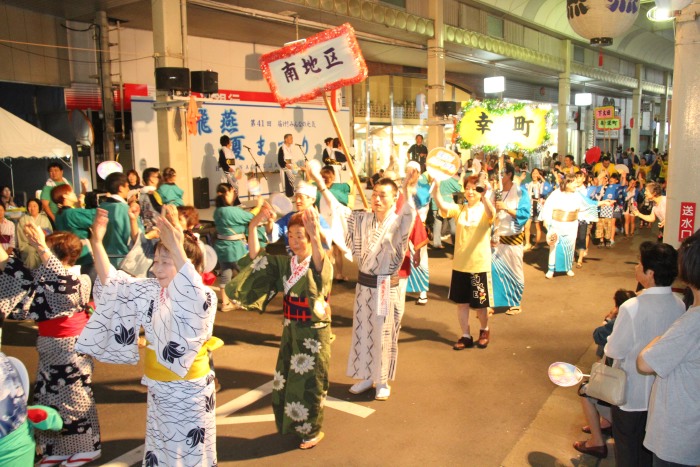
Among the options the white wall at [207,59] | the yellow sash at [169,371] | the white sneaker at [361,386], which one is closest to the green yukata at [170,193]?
the white sneaker at [361,386]

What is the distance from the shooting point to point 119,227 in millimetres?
6148

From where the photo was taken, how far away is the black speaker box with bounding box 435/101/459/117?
1496 centimetres

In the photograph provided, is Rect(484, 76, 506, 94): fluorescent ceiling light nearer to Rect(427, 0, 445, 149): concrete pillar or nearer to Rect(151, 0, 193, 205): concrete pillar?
Rect(427, 0, 445, 149): concrete pillar

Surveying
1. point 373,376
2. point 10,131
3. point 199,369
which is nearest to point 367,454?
point 373,376

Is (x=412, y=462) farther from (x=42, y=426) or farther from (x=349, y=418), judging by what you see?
(x=42, y=426)

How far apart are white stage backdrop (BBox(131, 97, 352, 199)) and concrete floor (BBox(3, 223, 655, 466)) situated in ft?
19.4

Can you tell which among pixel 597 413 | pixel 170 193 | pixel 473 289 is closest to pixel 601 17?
pixel 473 289

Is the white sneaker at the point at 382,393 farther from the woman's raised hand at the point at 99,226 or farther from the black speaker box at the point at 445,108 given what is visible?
the black speaker box at the point at 445,108

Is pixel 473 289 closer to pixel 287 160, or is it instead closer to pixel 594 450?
pixel 594 450

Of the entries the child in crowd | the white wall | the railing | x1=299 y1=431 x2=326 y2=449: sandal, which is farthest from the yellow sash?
the railing

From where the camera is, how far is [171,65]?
992 cm

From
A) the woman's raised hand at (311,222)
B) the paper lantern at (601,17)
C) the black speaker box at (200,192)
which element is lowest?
the black speaker box at (200,192)

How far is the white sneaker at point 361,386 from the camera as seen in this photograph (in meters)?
4.84

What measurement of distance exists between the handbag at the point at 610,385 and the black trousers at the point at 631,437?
0.17 meters
